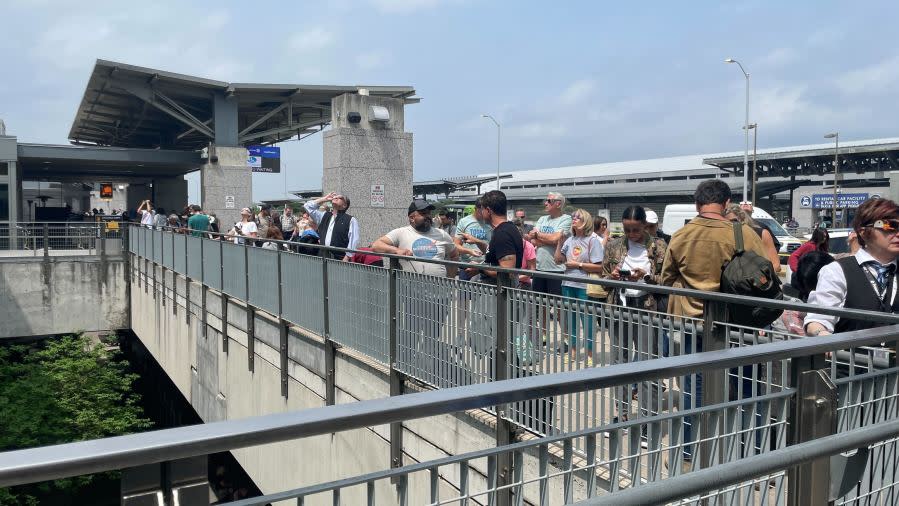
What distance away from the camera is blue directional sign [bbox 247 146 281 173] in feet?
164

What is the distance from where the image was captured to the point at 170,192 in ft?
144

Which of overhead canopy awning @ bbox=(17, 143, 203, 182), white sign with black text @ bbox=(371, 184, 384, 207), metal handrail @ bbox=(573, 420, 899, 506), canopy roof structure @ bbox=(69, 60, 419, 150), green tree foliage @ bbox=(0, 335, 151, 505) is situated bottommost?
green tree foliage @ bbox=(0, 335, 151, 505)

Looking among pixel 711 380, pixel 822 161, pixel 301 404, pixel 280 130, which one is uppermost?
pixel 280 130

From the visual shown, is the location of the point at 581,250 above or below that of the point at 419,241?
below

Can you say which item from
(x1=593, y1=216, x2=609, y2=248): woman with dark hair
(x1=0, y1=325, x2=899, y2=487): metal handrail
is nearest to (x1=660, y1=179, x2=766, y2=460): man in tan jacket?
(x1=0, y1=325, x2=899, y2=487): metal handrail

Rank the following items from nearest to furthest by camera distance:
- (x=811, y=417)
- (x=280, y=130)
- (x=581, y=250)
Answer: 1. (x=811, y=417)
2. (x=581, y=250)
3. (x=280, y=130)

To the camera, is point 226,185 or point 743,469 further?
point 226,185

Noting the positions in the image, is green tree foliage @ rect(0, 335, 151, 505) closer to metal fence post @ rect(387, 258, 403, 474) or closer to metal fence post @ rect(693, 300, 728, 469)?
metal fence post @ rect(387, 258, 403, 474)

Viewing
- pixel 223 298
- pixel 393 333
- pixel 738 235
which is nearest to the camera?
pixel 738 235

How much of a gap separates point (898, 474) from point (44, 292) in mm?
25592

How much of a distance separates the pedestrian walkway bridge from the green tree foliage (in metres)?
9.53

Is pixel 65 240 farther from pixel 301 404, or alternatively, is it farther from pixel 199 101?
pixel 301 404

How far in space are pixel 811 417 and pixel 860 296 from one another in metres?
1.81

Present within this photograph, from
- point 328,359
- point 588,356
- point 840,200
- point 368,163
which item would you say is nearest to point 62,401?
point 368,163
